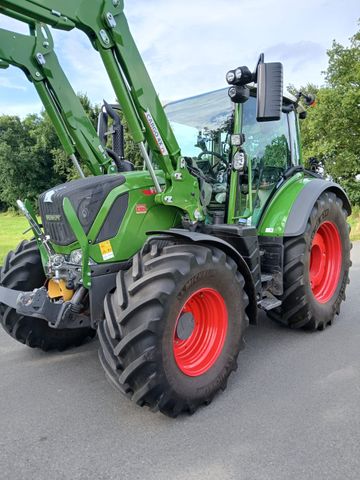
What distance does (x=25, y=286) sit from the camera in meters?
3.53

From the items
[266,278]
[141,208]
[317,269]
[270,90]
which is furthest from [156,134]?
[317,269]

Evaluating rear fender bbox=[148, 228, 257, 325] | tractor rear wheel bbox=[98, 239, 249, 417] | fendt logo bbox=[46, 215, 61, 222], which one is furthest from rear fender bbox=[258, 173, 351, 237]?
fendt logo bbox=[46, 215, 61, 222]

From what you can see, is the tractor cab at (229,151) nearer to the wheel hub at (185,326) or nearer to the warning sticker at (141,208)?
the warning sticker at (141,208)

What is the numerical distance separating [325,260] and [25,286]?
317cm

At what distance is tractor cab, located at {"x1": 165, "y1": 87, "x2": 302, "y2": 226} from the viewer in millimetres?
3697

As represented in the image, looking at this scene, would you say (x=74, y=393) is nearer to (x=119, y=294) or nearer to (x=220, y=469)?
(x=119, y=294)

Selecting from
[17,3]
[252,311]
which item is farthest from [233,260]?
[17,3]

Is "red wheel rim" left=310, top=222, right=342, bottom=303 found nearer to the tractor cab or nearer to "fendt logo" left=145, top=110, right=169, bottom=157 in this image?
the tractor cab

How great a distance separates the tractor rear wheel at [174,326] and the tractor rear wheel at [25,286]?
1.09m

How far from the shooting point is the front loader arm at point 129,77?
8.30 ft

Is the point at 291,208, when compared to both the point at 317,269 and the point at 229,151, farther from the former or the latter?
the point at 317,269

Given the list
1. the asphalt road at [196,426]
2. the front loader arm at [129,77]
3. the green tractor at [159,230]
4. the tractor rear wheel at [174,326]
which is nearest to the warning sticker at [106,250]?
the green tractor at [159,230]

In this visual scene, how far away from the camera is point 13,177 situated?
122ft

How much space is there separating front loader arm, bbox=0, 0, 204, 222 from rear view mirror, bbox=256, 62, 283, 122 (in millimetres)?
748
